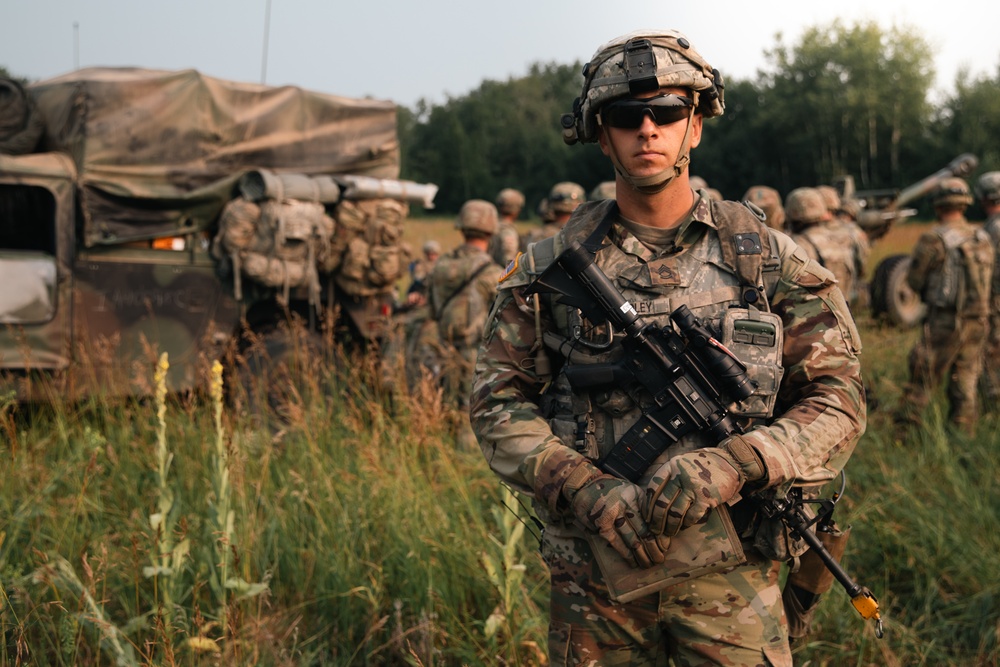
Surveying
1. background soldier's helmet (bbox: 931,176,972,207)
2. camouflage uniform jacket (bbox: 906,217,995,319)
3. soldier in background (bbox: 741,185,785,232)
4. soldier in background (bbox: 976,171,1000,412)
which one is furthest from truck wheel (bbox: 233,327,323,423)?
soldier in background (bbox: 976,171,1000,412)

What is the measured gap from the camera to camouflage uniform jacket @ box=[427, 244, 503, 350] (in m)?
5.77

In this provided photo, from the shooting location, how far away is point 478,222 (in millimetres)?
5984

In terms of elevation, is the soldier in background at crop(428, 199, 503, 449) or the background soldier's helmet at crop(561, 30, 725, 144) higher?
the background soldier's helmet at crop(561, 30, 725, 144)

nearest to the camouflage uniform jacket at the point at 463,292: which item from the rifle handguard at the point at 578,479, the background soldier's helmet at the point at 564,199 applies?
the background soldier's helmet at the point at 564,199

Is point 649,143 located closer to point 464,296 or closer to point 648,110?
point 648,110

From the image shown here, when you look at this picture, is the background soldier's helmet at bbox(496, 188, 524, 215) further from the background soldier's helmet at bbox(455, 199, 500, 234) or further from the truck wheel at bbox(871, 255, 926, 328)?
the truck wheel at bbox(871, 255, 926, 328)

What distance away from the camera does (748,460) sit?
1.92 metres

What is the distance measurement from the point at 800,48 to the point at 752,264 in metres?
45.6

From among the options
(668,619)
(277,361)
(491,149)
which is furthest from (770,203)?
(491,149)

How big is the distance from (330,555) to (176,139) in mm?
3683

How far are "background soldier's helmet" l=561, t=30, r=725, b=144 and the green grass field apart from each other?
1321mm

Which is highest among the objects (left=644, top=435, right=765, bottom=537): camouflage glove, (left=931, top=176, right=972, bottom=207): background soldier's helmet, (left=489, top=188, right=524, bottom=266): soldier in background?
(left=931, top=176, right=972, bottom=207): background soldier's helmet

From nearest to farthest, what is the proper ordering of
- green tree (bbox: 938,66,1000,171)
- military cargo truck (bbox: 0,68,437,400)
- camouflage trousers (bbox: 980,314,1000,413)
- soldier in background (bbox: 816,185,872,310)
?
military cargo truck (bbox: 0,68,437,400) < camouflage trousers (bbox: 980,314,1000,413) < soldier in background (bbox: 816,185,872,310) < green tree (bbox: 938,66,1000,171)

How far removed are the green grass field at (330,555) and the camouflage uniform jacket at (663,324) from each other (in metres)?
0.75
